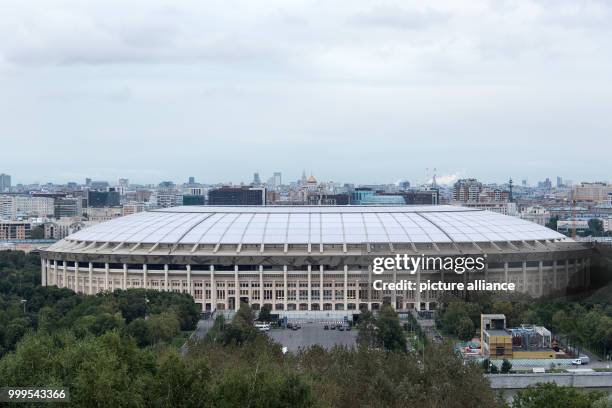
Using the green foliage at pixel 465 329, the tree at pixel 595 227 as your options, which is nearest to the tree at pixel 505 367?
the green foliage at pixel 465 329

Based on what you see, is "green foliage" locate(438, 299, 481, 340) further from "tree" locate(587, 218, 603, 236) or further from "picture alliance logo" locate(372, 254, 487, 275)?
"tree" locate(587, 218, 603, 236)

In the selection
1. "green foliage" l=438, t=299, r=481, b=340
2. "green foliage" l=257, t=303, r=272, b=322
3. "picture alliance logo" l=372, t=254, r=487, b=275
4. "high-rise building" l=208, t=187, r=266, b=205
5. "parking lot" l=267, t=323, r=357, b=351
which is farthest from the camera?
"high-rise building" l=208, t=187, r=266, b=205

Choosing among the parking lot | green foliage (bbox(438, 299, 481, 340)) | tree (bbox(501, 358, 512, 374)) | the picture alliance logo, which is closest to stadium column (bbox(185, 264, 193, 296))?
the parking lot

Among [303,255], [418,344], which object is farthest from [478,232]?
[418,344]

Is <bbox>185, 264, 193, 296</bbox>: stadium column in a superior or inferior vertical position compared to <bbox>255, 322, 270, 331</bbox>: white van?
superior

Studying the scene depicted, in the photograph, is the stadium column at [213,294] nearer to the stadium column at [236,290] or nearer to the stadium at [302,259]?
the stadium at [302,259]

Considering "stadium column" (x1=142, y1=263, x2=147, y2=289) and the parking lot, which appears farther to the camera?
"stadium column" (x1=142, y1=263, x2=147, y2=289)

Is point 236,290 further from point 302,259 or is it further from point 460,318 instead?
point 460,318
